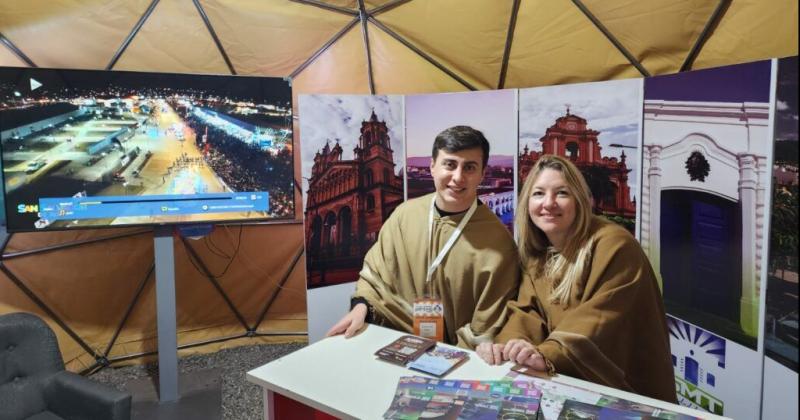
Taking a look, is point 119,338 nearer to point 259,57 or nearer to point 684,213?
point 259,57

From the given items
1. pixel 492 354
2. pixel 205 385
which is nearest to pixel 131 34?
pixel 205 385

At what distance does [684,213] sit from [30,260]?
5.07m

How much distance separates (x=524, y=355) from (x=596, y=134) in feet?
6.57

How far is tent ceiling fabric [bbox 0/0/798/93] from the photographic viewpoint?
4.00m

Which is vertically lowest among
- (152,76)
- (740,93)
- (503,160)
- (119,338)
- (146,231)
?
(119,338)

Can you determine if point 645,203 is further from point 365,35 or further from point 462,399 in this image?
point 365,35

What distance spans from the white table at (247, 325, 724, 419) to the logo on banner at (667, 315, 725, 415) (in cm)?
146

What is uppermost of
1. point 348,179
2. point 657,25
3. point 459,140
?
point 657,25

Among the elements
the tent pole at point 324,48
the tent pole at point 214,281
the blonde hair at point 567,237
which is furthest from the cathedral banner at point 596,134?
the tent pole at point 214,281

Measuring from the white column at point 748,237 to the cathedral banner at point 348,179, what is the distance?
2.30 meters

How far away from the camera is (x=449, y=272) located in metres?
3.41

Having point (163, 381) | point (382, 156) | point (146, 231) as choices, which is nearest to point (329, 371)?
point (382, 156)

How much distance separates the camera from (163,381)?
4348 millimetres

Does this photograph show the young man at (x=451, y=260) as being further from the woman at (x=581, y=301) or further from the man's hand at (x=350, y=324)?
the woman at (x=581, y=301)
